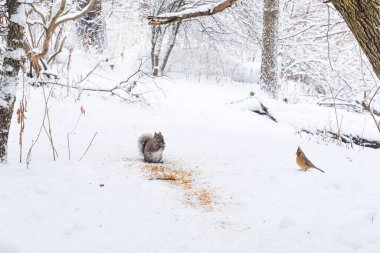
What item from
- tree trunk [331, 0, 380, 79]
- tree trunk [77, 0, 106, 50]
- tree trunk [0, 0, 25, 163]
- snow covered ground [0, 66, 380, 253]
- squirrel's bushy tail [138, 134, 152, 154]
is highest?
tree trunk [77, 0, 106, 50]

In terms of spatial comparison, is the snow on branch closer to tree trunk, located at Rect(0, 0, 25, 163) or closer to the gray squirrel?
tree trunk, located at Rect(0, 0, 25, 163)

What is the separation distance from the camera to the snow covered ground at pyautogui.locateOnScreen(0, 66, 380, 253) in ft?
8.85

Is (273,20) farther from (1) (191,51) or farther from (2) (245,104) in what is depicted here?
(1) (191,51)

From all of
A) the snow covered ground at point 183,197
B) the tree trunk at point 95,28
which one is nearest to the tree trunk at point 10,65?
the snow covered ground at point 183,197

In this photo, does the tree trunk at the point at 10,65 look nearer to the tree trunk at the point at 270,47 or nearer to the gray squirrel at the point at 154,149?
the gray squirrel at the point at 154,149

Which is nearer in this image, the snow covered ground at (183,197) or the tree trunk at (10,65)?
the snow covered ground at (183,197)

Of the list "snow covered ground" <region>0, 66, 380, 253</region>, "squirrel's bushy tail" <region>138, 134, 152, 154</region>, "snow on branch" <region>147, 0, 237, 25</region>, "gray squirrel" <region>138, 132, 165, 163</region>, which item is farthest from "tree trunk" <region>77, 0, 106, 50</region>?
"snow on branch" <region>147, 0, 237, 25</region>

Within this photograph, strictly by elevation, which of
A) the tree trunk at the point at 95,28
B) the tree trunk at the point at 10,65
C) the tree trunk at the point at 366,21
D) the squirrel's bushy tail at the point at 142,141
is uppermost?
the tree trunk at the point at 95,28

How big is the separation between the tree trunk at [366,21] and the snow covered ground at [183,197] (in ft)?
4.18

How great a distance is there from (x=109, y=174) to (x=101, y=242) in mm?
1431

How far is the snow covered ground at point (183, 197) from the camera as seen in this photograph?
2.70 m

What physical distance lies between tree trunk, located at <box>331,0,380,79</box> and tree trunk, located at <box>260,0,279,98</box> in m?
7.41

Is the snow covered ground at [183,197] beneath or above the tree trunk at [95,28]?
beneath

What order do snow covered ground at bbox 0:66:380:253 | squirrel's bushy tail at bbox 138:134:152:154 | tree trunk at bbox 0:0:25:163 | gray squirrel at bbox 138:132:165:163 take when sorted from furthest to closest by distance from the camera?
1. squirrel's bushy tail at bbox 138:134:152:154
2. gray squirrel at bbox 138:132:165:163
3. tree trunk at bbox 0:0:25:163
4. snow covered ground at bbox 0:66:380:253
